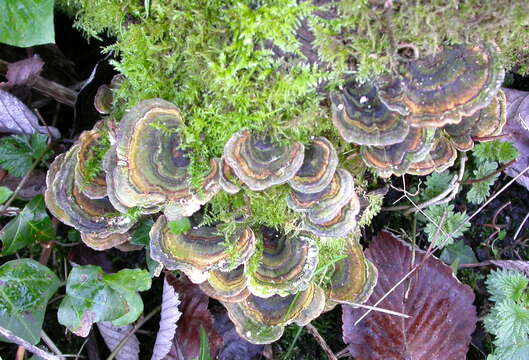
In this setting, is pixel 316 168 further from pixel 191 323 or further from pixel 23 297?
pixel 23 297

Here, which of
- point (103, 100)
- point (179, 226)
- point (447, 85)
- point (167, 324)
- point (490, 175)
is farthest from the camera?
point (490, 175)

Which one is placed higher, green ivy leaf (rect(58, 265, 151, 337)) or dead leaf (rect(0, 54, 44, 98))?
dead leaf (rect(0, 54, 44, 98))

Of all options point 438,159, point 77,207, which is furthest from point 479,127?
point 77,207

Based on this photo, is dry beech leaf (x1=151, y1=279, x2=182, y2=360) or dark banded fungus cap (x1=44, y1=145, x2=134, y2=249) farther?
dry beech leaf (x1=151, y1=279, x2=182, y2=360)

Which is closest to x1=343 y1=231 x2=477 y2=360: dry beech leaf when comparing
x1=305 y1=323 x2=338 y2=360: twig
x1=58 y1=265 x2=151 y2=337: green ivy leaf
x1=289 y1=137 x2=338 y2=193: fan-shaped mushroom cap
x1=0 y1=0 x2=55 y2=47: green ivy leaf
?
x1=305 y1=323 x2=338 y2=360: twig

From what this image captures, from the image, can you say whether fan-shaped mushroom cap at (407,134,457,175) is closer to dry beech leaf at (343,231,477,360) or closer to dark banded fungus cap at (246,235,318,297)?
dark banded fungus cap at (246,235,318,297)

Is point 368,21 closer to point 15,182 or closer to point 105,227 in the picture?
point 105,227

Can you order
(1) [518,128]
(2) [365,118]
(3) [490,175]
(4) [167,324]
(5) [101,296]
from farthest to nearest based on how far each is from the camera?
(1) [518,128] < (3) [490,175] < (4) [167,324] < (5) [101,296] < (2) [365,118]
